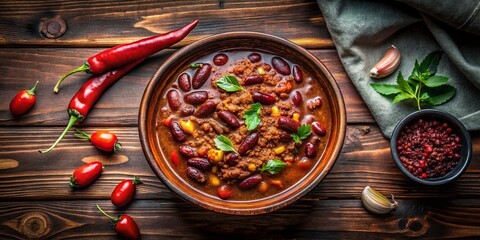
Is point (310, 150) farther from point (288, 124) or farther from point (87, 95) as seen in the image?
point (87, 95)

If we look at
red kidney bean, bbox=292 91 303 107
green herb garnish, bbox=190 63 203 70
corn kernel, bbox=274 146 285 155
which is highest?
green herb garnish, bbox=190 63 203 70

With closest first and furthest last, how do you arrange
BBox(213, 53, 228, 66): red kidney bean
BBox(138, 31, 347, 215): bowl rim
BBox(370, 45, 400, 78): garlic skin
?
BBox(138, 31, 347, 215): bowl rim < BBox(213, 53, 228, 66): red kidney bean < BBox(370, 45, 400, 78): garlic skin

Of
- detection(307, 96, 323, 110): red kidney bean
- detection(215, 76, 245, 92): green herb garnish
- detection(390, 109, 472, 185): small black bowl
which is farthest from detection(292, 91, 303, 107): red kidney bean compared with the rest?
detection(390, 109, 472, 185): small black bowl

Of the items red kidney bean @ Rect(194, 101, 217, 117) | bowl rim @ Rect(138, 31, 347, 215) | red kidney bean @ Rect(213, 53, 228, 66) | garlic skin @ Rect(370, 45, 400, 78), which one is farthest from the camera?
garlic skin @ Rect(370, 45, 400, 78)

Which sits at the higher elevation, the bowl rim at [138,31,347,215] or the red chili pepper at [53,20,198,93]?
the red chili pepper at [53,20,198,93]

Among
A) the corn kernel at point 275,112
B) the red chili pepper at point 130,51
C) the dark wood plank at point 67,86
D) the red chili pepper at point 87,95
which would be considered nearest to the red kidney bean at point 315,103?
the corn kernel at point 275,112

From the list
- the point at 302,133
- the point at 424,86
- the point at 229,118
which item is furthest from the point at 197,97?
the point at 424,86

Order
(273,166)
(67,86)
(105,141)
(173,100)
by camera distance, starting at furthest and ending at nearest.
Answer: (67,86) → (105,141) → (173,100) → (273,166)

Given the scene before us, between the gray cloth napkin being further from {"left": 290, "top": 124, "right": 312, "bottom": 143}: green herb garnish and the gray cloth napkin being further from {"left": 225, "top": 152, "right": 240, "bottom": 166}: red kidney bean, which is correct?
{"left": 225, "top": 152, "right": 240, "bottom": 166}: red kidney bean
